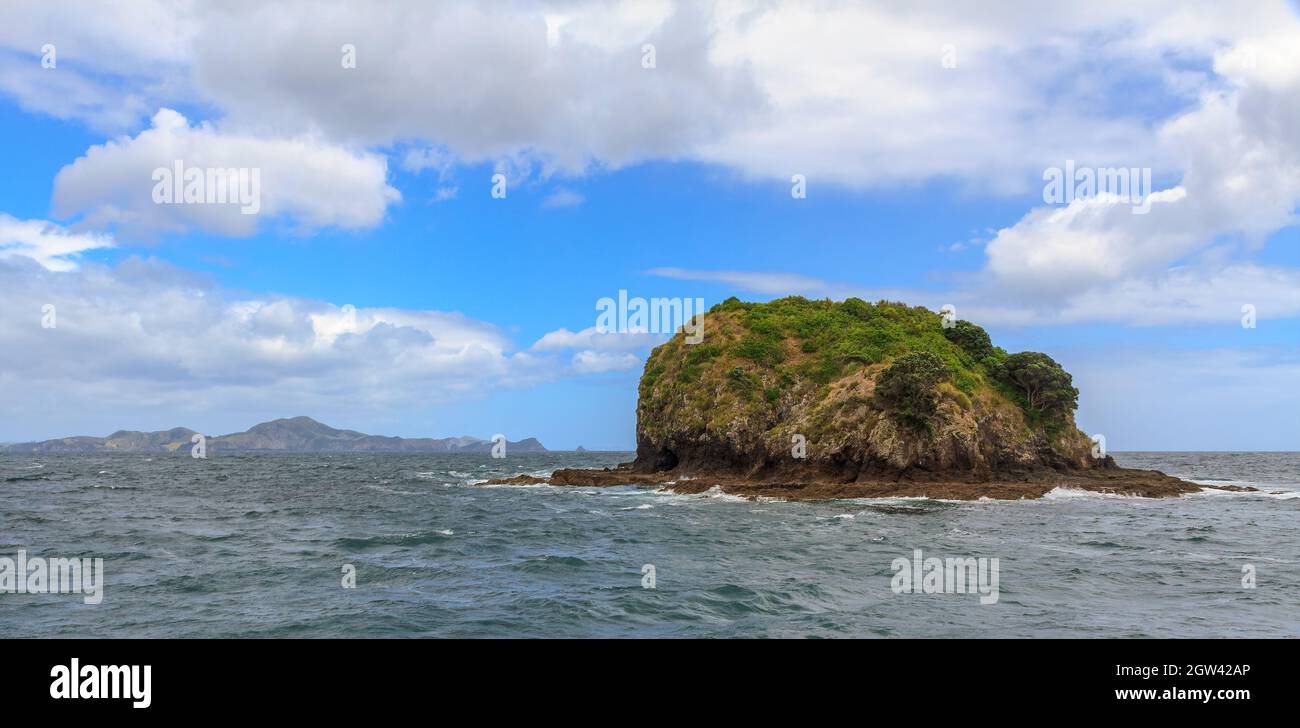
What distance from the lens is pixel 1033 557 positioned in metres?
26.2

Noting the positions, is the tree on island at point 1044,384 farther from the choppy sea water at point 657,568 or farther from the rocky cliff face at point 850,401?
the choppy sea water at point 657,568

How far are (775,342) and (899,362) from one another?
1916cm

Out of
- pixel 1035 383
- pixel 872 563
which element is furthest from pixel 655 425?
pixel 872 563

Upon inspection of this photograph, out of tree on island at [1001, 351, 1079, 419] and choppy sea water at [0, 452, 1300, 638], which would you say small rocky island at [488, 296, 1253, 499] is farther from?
choppy sea water at [0, 452, 1300, 638]

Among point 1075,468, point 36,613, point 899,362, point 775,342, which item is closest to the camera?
point 36,613

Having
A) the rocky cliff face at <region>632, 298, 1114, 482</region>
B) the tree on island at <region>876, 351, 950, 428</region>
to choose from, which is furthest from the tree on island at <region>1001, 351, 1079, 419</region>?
the tree on island at <region>876, 351, 950, 428</region>

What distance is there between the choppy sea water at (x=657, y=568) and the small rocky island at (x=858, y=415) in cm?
861

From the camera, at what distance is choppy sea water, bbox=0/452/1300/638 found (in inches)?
688

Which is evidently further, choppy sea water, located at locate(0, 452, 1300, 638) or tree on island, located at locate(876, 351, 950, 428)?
tree on island, located at locate(876, 351, 950, 428)

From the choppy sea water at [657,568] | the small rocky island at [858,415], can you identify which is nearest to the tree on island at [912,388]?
the small rocky island at [858,415]

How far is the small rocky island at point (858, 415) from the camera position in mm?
54625

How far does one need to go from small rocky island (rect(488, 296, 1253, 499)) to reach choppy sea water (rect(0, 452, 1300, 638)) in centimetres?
861
